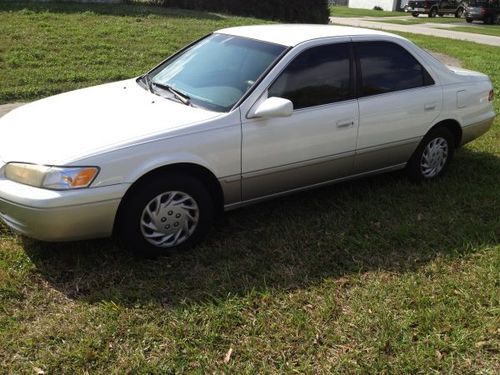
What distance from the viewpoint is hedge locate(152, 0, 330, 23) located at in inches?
817

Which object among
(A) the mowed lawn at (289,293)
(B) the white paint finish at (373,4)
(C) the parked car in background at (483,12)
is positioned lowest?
(A) the mowed lawn at (289,293)

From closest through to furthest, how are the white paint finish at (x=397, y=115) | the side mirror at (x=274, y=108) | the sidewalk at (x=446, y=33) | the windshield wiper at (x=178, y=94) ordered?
the side mirror at (x=274, y=108) → the windshield wiper at (x=178, y=94) → the white paint finish at (x=397, y=115) → the sidewalk at (x=446, y=33)

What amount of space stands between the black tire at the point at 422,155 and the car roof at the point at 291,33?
1.11m

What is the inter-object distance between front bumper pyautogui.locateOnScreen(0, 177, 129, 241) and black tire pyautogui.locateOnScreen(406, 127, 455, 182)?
293cm

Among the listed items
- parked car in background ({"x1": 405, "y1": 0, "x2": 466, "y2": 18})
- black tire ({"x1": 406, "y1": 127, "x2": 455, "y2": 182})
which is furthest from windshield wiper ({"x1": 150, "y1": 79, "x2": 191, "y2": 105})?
parked car in background ({"x1": 405, "y1": 0, "x2": 466, "y2": 18})

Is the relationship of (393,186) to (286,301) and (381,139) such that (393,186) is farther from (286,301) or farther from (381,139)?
(286,301)

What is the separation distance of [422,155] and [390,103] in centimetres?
77

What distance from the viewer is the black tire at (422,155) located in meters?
5.27

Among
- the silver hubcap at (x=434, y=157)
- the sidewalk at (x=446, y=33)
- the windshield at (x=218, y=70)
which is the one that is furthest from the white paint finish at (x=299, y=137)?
the sidewalk at (x=446, y=33)

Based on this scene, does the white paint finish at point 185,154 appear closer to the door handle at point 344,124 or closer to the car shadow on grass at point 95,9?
the door handle at point 344,124

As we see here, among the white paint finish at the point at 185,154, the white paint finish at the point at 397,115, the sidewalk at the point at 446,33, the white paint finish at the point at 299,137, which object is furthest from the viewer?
the sidewalk at the point at 446,33

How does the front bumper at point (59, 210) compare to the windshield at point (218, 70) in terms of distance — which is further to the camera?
the windshield at point (218, 70)

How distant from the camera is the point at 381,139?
15.9ft

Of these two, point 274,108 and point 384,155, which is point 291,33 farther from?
point 384,155
